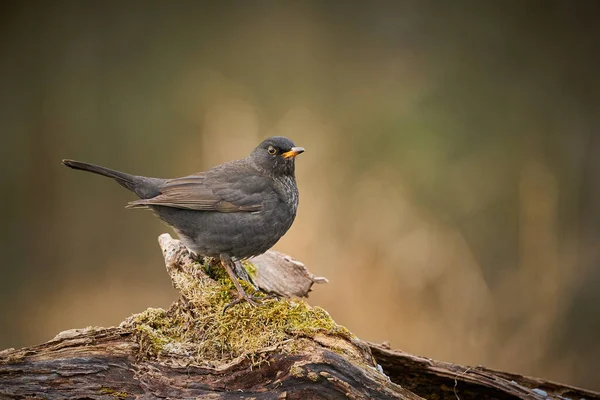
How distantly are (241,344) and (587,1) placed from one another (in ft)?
19.1

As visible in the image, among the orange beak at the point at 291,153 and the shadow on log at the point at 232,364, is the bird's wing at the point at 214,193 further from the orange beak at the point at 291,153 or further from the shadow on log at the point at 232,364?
the shadow on log at the point at 232,364

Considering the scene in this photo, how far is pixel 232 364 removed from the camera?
10.4 feet

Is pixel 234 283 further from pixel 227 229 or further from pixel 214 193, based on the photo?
pixel 214 193

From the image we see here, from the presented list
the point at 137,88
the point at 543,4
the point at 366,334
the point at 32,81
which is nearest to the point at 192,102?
the point at 137,88

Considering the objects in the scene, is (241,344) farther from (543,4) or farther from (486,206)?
(543,4)

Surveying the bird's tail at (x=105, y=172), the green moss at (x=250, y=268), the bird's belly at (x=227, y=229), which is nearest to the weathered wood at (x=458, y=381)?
the bird's belly at (x=227, y=229)

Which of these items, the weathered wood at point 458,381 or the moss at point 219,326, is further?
the weathered wood at point 458,381

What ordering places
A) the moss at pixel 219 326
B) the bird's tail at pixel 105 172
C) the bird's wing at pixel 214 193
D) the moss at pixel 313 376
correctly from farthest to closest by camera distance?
the bird's wing at pixel 214 193
the bird's tail at pixel 105 172
the moss at pixel 219 326
the moss at pixel 313 376

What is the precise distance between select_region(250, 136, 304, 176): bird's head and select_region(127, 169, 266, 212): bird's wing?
19cm

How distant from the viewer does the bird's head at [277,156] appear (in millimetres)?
4875

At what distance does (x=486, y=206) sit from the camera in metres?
6.63

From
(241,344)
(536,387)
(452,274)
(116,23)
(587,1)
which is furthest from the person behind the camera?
(116,23)

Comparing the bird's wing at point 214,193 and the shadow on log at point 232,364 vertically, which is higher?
the bird's wing at point 214,193

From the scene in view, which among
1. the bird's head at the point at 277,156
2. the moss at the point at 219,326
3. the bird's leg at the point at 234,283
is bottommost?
the moss at the point at 219,326
